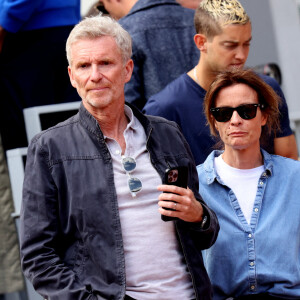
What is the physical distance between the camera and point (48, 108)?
472cm

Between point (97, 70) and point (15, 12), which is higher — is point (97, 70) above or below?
below

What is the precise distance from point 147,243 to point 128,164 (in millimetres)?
327

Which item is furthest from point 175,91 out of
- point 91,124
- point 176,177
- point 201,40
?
point 176,177

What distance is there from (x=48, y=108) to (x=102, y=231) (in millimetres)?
1751

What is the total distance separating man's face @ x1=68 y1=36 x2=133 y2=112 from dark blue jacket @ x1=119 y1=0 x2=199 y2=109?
1.38 m

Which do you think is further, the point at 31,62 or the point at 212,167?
the point at 31,62

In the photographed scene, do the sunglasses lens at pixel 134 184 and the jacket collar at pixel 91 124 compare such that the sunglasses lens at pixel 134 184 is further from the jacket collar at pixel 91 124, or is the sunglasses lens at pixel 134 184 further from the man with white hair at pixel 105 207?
the jacket collar at pixel 91 124

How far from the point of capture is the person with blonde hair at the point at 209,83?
4.22 metres

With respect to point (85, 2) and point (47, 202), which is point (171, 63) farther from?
point (85, 2)

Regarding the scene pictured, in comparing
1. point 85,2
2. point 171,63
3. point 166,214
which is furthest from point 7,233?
point 85,2

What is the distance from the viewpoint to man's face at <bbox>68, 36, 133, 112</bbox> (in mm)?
3275

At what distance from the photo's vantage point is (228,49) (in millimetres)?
4383

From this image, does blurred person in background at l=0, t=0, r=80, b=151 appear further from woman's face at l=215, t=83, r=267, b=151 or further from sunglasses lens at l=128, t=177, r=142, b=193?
sunglasses lens at l=128, t=177, r=142, b=193

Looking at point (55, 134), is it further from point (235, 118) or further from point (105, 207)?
point (235, 118)
